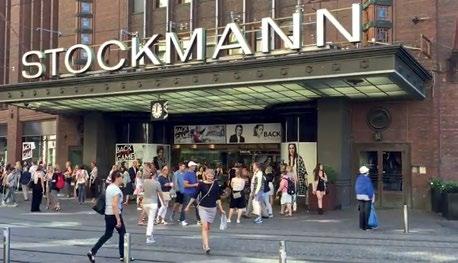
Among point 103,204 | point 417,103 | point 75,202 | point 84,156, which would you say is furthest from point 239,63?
point 84,156

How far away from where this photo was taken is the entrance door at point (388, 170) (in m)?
21.6

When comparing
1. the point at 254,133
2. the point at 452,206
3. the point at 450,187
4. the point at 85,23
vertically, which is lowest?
the point at 452,206

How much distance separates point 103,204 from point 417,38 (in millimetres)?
15204

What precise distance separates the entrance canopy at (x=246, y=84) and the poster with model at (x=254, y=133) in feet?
3.59

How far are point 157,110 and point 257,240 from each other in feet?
29.9

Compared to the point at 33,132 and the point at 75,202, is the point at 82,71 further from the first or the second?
the point at 33,132

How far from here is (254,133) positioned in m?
25.9

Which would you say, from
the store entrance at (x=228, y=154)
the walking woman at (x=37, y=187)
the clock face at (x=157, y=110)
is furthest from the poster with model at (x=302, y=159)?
the walking woman at (x=37, y=187)

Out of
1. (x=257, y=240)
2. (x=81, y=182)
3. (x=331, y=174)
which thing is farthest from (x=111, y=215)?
(x=81, y=182)

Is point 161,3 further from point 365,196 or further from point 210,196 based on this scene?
point 210,196

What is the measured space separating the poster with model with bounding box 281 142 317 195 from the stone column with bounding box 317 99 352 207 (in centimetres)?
128

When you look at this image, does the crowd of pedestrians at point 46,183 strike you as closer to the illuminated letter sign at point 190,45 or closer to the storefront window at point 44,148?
the storefront window at point 44,148

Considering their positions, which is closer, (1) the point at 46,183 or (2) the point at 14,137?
(1) the point at 46,183

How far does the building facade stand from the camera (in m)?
18.3
